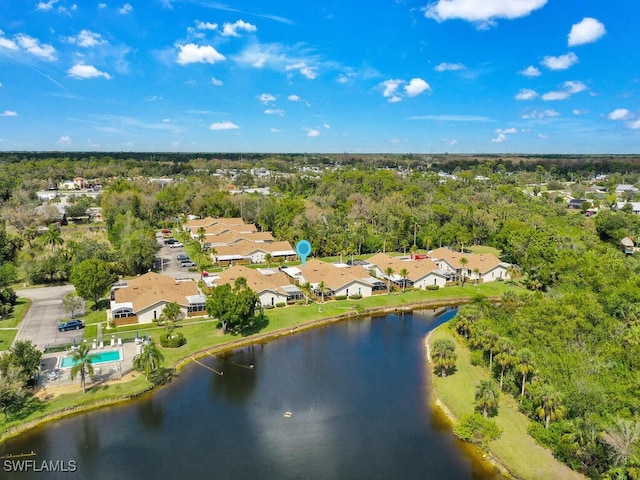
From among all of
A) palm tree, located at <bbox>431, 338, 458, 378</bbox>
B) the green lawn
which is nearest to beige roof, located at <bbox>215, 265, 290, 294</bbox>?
palm tree, located at <bbox>431, 338, 458, 378</bbox>

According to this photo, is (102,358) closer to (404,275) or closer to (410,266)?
(404,275)

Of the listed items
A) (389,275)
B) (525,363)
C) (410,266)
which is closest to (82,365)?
(525,363)

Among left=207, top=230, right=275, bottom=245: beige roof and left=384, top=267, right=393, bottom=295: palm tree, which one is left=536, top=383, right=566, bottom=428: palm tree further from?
left=207, top=230, right=275, bottom=245: beige roof

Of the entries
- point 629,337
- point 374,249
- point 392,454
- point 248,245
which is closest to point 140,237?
point 248,245

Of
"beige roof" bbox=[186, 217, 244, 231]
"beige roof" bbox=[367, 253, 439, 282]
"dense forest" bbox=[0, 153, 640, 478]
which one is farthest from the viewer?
"beige roof" bbox=[186, 217, 244, 231]

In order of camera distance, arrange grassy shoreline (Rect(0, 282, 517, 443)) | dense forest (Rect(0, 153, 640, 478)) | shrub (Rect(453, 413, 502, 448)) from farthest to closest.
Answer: grassy shoreline (Rect(0, 282, 517, 443))
dense forest (Rect(0, 153, 640, 478))
shrub (Rect(453, 413, 502, 448))
